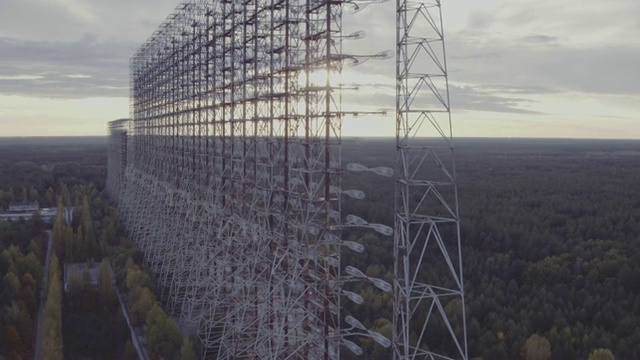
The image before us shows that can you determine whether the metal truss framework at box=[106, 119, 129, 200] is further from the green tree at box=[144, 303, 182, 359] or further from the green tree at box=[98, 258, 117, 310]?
the green tree at box=[144, 303, 182, 359]

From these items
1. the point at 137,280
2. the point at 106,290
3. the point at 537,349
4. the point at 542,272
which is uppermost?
the point at 137,280

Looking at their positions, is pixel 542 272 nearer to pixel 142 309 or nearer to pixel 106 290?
pixel 142 309

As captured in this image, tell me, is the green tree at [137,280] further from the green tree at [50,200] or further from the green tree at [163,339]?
the green tree at [50,200]

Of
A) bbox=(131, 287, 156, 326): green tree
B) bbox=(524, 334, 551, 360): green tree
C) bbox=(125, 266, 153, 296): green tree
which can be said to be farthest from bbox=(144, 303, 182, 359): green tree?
bbox=(524, 334, 551, 360): green tree

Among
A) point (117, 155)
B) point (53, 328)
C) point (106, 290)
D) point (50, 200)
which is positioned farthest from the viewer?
point (50, 200)

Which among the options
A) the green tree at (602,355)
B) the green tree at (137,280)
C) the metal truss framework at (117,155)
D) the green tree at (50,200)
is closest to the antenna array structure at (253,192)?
the green tree at (137,280)

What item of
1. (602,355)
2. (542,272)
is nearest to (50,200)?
(542,272)
